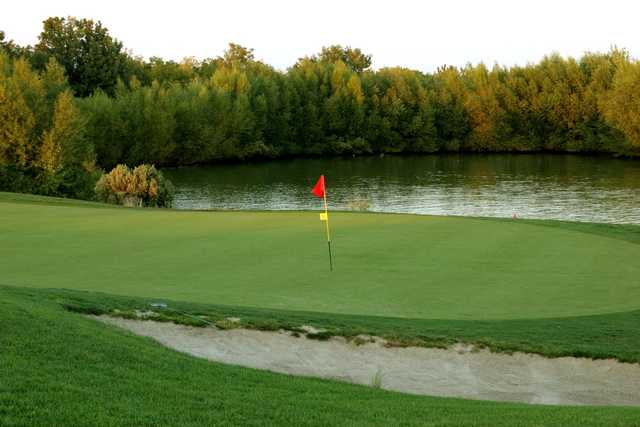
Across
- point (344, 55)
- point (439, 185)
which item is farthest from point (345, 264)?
point (344, 55)

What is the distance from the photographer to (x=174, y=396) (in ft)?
22.5

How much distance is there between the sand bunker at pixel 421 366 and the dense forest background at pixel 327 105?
5684 centimetres

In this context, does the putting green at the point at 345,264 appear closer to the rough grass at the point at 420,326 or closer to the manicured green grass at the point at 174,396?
the rough grass at the point at 420,326

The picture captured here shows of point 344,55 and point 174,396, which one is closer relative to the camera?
point 174,396

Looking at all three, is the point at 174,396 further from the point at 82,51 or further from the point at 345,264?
the point at 82,51

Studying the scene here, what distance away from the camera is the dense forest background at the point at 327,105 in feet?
240

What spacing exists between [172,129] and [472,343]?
64.8 meters

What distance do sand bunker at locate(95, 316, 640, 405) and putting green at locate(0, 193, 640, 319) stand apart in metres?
1.56

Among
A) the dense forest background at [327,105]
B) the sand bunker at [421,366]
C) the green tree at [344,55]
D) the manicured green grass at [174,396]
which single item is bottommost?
the sand bunker at [421,366]

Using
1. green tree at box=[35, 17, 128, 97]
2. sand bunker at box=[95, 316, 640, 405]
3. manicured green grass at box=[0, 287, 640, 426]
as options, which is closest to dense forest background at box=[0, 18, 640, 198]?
green tree at box=[35, 17, 128, 97]

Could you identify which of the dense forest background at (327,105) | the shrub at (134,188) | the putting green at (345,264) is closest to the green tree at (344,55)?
the dense forest background at (327,105)

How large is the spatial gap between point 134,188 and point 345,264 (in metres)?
27.1

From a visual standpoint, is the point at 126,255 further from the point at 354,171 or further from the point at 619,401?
the point at 354,171

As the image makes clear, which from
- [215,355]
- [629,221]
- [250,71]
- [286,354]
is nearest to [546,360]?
[286,354]
